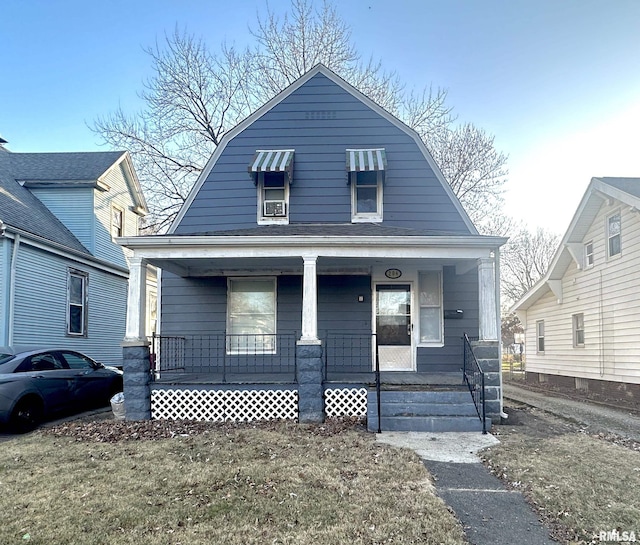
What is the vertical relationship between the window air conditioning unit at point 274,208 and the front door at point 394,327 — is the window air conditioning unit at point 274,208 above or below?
above

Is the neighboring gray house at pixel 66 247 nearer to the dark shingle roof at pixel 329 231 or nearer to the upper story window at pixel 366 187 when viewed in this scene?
the dark shingle roof at pixel 329 231

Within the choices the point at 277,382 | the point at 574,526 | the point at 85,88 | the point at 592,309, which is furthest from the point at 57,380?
the point at 592,309

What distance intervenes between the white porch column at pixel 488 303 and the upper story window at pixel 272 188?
4.36 m

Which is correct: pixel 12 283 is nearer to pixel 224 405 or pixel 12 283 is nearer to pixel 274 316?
pixel 274 316

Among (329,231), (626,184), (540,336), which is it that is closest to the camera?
(329,231)

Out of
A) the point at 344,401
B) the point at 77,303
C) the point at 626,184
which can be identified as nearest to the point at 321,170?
the point at 344,401

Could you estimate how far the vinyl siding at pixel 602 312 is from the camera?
10672 millimetres

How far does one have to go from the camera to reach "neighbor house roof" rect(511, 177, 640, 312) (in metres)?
10.6

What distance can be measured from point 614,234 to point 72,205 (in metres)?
15.4

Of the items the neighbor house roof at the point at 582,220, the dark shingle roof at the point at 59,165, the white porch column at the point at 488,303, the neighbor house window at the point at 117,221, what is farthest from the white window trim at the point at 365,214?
the neighbor house window at the point at 117,221

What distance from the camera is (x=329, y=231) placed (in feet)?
29.0

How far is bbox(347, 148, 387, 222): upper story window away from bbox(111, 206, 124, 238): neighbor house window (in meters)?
9.08

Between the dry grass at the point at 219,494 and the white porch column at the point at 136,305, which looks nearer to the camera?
the dry grass at the point at 219,494

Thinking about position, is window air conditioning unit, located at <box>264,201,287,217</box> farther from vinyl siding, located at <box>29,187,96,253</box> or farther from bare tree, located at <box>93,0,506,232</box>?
bare tree, located at <box>93,0,506,232</box>
